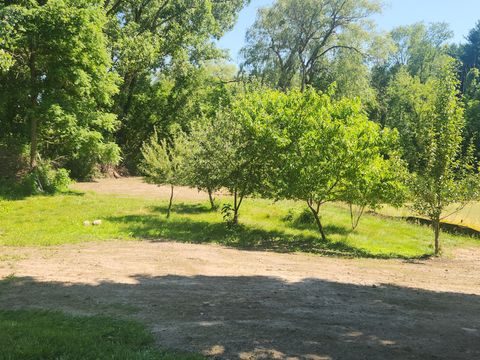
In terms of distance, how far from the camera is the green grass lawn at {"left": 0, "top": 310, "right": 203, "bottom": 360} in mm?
5637

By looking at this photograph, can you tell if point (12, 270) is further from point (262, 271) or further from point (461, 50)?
point (461, 50)

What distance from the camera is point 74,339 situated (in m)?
6.09

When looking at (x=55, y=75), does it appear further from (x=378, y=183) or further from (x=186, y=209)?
(x=378, y=183)

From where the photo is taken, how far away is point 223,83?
5012 centimetres

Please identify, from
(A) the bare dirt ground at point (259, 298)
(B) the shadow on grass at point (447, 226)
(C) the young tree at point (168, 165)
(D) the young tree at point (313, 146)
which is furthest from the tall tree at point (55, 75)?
(B) the shadow on grass at point (447, 226)

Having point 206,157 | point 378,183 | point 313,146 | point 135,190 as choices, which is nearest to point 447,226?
point 378,183

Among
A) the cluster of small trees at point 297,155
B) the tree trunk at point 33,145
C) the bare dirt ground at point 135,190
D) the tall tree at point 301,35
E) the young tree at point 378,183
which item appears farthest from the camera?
the tall tree at point 301,35

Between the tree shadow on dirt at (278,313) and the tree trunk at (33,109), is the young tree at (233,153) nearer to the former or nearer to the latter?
the tree shadow on dirt at (278,313)

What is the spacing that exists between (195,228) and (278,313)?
1194cm

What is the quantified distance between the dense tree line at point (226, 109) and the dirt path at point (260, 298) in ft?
15.6

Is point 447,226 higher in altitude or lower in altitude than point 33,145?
lower

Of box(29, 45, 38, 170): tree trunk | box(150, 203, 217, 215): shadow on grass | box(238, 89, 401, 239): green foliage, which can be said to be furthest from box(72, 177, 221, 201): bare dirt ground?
box(238, 89, 401, 239): green foliage

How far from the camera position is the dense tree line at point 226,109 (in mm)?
18188

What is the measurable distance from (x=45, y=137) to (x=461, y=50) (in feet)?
231
